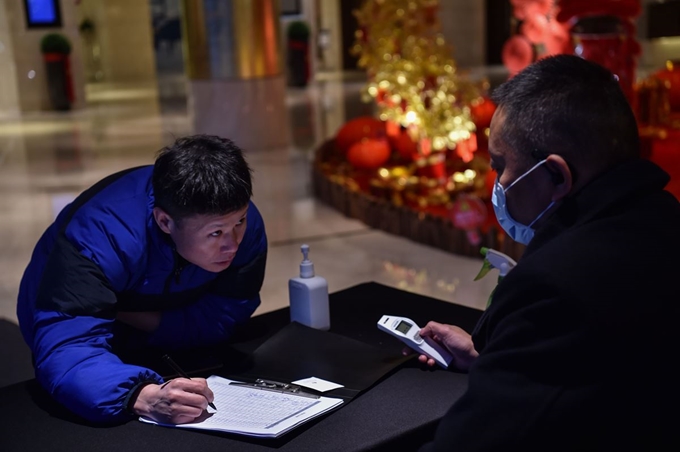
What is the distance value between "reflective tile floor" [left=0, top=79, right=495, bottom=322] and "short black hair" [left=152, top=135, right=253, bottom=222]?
33cm

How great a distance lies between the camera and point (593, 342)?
47.8 inches

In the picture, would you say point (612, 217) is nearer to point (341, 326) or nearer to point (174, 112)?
point (341, 326)

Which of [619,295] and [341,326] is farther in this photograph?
[341,326]

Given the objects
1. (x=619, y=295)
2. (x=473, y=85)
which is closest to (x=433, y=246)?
(x=473, y=85)

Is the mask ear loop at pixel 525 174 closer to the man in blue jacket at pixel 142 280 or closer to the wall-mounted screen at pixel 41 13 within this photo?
the man in blue jacket at pixel 142 280

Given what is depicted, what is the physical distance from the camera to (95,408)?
5.59ft

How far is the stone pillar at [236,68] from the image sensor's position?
27.3 ft

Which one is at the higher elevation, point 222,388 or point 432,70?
point 432,70

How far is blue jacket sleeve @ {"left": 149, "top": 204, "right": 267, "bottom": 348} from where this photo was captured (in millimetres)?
2113

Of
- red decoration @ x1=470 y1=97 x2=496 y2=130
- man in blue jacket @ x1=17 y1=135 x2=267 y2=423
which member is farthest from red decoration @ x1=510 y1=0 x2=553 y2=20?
man in blue jacket @ x1=17 y1=135 x2=267 y2=423

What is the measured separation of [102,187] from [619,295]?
129cm

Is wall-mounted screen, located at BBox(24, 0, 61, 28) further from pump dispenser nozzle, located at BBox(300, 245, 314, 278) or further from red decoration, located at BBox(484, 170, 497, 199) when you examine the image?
pump dispenser nozzle, located at BBox(300, 245, 314, 278)

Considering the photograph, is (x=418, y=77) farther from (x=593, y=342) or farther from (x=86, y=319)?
(x=593, y=342)

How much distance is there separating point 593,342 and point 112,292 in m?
1.06
